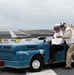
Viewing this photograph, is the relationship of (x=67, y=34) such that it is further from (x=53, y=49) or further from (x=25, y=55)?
(x=25, y=55)

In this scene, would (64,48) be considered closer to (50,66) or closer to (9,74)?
(50,66)

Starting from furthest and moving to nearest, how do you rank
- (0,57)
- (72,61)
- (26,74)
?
(72,61) < (0,57) < (26,74)

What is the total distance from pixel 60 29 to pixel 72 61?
139cm

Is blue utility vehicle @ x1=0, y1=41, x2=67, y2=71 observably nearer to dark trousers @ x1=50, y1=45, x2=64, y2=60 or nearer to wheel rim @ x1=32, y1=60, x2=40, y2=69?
wheel rim @ x1=32, y1=60, x2=40, y2=69

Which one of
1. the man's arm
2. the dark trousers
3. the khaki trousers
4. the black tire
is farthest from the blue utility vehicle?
the khaki trousers

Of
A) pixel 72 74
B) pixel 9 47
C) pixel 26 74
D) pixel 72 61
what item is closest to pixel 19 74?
pixel 26 74

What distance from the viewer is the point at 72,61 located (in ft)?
36.6

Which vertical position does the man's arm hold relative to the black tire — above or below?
above

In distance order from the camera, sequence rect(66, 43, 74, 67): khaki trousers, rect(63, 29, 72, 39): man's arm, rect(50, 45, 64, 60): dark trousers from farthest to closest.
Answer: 1. rect(66, 43, 74, 67): khaki trousers
2. rect(63, 29, 72, 39): man's arm
3. rect(50, 45, 64, 60): dark trousers

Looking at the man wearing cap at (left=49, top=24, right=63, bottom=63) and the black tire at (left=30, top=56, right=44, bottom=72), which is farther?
the man wearing cap at (left=49, top=24, right=63, bottom=63)

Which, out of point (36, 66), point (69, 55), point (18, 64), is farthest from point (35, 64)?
point (69, 55)

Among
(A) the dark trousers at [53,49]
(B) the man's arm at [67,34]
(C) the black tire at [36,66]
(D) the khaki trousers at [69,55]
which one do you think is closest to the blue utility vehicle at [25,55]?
(C) the black tire at [36,66]

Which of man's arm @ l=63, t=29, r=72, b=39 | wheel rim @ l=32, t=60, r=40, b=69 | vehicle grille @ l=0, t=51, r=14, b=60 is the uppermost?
man's arm @ l=63, t=29, r=72, b=39

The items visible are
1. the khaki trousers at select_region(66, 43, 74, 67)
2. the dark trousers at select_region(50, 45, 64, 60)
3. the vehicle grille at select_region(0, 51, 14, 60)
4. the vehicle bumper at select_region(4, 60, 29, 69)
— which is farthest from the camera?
the khaki trousers at select_region(66, 43, 74, 67)
